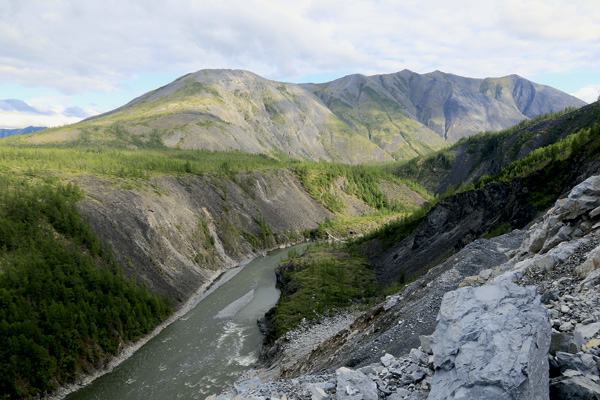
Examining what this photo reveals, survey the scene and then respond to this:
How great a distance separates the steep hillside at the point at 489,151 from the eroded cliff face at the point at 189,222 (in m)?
49.7

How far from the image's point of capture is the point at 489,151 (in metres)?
141

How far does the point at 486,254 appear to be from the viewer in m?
25.5

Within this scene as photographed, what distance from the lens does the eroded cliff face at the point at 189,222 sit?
161 ft

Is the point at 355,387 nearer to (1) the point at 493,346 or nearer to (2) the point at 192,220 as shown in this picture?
(1) the point at 493,346

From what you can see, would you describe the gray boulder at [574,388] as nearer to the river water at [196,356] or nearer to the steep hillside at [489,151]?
the river water at [196,356]

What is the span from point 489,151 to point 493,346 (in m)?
157

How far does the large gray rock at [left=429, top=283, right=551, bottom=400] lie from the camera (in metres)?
6.59

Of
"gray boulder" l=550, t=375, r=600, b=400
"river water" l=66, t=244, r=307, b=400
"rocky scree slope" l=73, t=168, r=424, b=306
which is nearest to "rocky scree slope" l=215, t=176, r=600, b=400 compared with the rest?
"gray boulder" l=550, t=375, r=600, b=400

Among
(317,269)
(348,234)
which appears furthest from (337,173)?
(317,269)

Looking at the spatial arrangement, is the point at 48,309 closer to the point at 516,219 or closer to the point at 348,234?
the point at 516,219

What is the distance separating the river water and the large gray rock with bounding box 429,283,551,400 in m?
26.6

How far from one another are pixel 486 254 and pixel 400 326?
1183cm

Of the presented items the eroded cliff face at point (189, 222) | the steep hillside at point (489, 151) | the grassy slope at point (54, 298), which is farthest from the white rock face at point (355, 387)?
the steep hillside at point (489, 151)

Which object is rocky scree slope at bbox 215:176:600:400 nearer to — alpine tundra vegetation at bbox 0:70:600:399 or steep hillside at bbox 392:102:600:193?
alpine tundra vegetation at bbox 0:70:600:399
